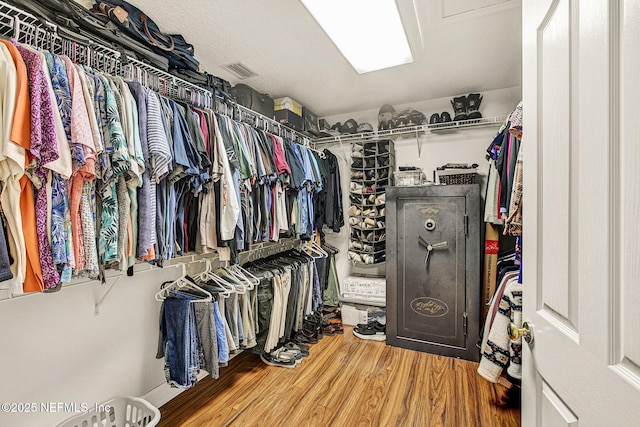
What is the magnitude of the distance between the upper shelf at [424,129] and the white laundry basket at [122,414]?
117 inches

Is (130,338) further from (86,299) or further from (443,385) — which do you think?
(443,385)

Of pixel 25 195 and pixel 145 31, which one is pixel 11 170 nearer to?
pixel 25 195

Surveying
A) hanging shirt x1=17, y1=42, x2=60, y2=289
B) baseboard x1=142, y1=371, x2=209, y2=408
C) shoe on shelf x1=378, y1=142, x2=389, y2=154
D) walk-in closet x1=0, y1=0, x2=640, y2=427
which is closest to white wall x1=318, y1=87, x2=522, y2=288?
walk-in closet x1=0, y1=0, x2=640, y2=427

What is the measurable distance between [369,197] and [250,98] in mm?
1582

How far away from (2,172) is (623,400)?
1.62 metres

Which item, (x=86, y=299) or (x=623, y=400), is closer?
(x=623, y=400)

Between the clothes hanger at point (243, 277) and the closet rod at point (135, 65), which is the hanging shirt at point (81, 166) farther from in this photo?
the clothes hanger at point (243, 277)

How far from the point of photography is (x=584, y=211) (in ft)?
1.84

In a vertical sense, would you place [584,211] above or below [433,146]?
below

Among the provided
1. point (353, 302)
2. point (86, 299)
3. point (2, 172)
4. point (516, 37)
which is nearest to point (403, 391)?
point (353, 302)

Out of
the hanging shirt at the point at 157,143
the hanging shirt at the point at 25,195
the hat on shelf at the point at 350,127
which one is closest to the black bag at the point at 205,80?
the hanging shirt at the point at 157,143

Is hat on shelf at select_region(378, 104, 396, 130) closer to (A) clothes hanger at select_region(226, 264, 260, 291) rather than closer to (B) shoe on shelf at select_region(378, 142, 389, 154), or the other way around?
(B) shoe on shelf at select_region(378, 142, 389, 154)

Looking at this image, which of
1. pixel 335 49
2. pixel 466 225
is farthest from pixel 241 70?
pixel 466 225

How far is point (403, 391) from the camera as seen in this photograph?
204 cm
